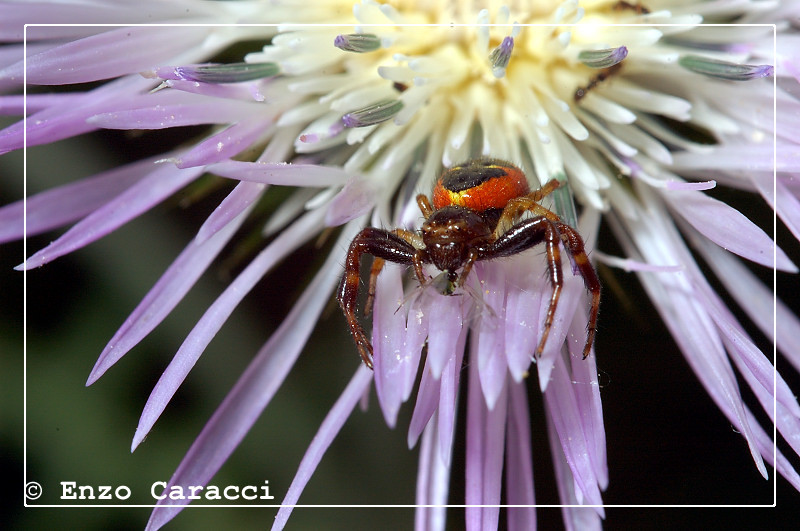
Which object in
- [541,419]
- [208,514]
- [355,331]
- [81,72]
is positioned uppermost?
[81,72]

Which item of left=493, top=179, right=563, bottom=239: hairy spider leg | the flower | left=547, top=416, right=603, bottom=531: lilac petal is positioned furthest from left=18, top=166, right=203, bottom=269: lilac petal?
left=547, top=416, right=603, bottom=531: lilac petal

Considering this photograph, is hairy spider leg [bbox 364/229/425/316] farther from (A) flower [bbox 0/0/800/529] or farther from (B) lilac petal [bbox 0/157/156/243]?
(B) lilac petal [bbox 0/157/156/243]

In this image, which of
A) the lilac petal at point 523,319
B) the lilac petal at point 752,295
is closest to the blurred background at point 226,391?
Answer: the lilac petal at point 752,295

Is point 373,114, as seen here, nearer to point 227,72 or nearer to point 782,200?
point 227,72

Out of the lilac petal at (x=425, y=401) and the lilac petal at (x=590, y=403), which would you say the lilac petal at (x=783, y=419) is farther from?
the lilac petal at (x=425, y=401)

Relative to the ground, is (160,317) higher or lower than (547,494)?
higher

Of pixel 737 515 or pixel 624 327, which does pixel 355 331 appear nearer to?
pixel 624 327

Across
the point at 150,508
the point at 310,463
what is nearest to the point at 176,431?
the point at 150,508
